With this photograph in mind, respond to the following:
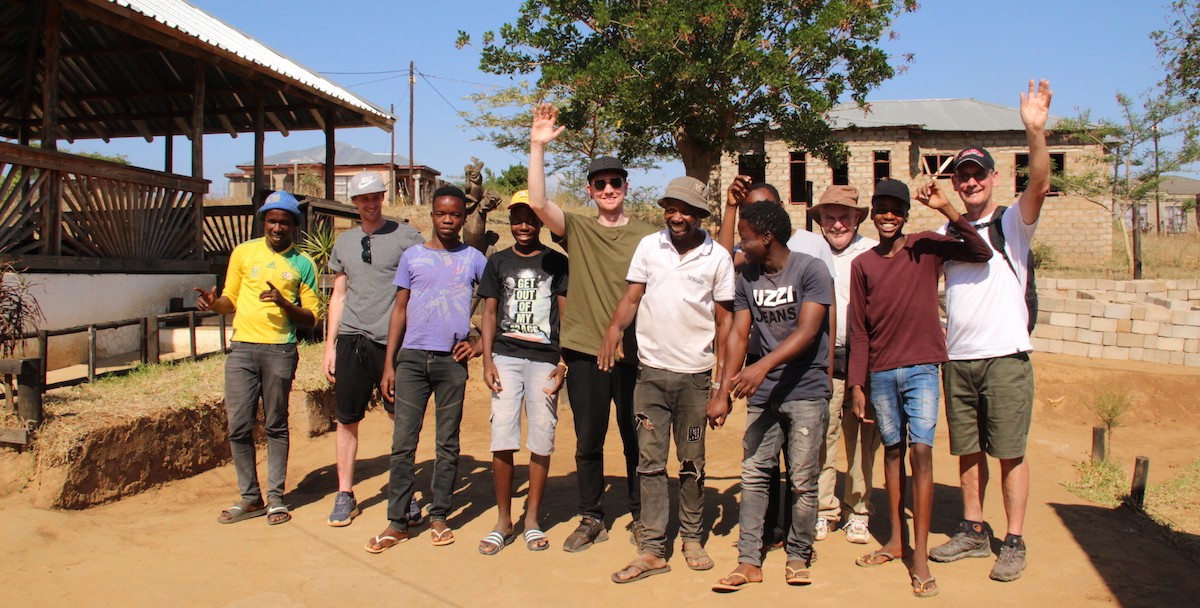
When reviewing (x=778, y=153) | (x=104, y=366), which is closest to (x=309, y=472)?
(x=104, y=366)

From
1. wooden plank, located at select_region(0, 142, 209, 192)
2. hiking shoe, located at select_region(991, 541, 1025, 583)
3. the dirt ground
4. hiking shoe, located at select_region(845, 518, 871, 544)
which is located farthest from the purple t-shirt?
wooden plank, located at select_region(0, 142, 209, 192)

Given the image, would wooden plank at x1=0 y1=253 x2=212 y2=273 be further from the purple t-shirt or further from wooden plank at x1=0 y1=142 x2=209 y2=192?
the purple t-shirt

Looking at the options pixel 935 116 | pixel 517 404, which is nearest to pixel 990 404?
pixel 517 404

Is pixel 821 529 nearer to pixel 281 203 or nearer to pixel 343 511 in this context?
pixel 343 511

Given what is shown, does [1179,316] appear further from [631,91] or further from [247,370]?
[247,370]

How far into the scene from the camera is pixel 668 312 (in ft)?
14.0

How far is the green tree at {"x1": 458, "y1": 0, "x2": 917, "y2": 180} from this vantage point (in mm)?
18672

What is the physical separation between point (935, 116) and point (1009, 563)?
2902 cm

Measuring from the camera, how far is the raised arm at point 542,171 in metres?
4.38

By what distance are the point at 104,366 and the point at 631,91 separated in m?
13.0

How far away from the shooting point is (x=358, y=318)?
16.9 feet

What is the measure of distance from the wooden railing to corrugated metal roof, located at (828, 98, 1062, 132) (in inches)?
867

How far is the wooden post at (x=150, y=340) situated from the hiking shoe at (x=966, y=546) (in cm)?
698

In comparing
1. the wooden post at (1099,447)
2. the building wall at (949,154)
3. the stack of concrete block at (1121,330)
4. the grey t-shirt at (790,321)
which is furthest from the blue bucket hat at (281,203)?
the building wall at (949,154)
